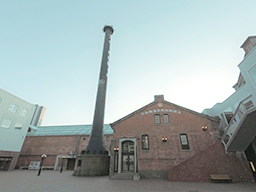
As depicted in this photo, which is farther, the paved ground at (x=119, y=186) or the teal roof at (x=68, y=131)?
the teal roof at (x=68, y=131)

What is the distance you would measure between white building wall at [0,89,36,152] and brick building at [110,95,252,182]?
69.6ft

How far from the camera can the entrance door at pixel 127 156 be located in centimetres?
1702

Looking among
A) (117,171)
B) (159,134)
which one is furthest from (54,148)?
(159,134)

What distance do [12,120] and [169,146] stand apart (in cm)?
2917

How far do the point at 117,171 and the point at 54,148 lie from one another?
23557 millimetres

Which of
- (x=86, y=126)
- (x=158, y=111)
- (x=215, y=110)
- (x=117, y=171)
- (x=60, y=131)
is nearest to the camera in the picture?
(x=117, y=171)

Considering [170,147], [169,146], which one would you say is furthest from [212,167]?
[169,146]

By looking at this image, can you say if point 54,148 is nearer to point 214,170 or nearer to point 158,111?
point 158,111

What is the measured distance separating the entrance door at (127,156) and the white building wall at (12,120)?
2295cm

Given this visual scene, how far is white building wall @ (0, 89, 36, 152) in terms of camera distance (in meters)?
23.7

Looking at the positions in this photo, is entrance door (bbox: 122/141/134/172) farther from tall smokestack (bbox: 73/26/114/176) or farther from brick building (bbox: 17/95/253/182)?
tall smokestack (bbox: 73/26/114/176)

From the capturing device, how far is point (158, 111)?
63.3 ft

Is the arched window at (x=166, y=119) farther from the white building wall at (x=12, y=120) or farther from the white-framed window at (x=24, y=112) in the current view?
the white-framed window at (x=24, y=112)

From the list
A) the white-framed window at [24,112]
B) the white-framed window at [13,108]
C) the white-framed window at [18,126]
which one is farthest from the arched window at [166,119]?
the white-framed window at [24,112]
